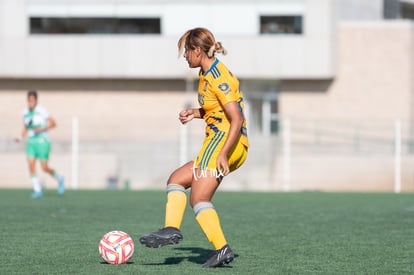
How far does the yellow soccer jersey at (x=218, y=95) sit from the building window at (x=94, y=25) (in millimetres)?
34114

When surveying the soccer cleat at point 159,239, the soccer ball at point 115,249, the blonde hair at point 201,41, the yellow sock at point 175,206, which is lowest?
the soccer ball at point 115,249

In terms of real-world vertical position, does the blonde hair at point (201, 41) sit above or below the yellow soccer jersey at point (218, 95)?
above

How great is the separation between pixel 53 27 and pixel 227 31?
24.9 feet

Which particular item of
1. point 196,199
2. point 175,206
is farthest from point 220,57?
point 196,199

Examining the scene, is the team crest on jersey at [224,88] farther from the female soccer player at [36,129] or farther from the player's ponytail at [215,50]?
the female soccer player at [36,129]

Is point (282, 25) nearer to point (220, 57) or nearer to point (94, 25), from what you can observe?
point (220, 57)

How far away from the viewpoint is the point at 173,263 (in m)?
8.20

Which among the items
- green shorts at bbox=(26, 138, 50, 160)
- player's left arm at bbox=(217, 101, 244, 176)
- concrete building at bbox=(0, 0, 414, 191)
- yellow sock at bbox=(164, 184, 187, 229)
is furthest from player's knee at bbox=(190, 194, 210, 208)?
concrete building at bbox=(0, 0, 414, 191)

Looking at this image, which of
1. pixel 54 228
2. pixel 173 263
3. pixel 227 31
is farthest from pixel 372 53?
pixel 173 263

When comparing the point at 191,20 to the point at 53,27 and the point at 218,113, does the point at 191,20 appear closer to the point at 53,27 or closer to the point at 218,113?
the point at 53,27

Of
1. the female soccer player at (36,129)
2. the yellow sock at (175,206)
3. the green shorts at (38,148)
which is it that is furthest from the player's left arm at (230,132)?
the green shorts at (38,148)

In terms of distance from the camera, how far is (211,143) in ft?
25.5

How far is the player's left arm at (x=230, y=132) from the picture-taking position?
7.43m

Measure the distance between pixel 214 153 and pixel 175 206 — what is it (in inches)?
22.3
